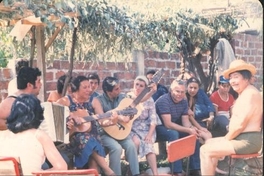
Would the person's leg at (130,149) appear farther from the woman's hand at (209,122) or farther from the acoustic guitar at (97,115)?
the woman's hand at (209,122)

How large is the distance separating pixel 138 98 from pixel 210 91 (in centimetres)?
45

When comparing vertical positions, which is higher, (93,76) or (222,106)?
(93,76)

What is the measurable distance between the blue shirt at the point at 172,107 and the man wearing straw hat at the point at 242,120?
244 millimetres

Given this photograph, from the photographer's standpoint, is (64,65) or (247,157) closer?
(247,157)

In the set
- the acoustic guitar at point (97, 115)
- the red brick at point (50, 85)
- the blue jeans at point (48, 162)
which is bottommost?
the blue jeans at point (48, 162)

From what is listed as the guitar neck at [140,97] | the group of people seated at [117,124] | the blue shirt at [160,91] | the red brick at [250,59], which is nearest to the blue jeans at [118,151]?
the group of people seated at [117,124]

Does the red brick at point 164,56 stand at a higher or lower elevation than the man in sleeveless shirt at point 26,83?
higher

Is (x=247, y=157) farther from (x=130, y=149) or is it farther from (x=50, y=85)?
(x=50, y=85)

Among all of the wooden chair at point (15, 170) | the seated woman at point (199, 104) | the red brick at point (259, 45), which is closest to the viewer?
the red brick at point (259, 45)

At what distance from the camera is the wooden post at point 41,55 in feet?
13.7

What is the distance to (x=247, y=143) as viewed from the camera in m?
3.95

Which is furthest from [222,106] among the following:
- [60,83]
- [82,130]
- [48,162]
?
[48,162]

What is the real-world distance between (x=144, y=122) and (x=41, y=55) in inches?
31.4

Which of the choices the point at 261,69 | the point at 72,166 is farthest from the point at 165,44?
the point at 72,166
